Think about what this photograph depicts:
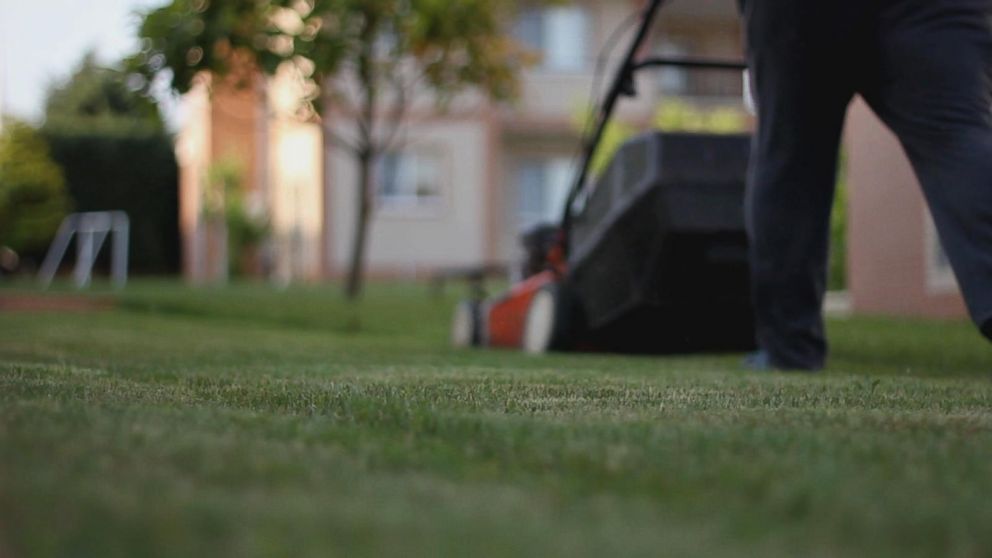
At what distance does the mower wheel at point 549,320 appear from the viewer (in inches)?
229

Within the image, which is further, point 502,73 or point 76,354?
point 502,73

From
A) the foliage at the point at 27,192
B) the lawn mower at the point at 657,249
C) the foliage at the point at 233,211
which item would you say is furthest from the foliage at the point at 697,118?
the lawn mower at the point at 657,249

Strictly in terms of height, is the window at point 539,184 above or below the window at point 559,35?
below

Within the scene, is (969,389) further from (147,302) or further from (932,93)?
(147,302)

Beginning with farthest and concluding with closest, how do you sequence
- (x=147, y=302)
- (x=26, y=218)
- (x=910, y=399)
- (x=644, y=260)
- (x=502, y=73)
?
(x=26, y=218) < (x=502, y=73) < (x=147, y=302) < (x=644, y=260) < (x=910, y=399)

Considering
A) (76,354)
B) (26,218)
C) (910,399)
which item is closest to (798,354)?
(910,399)

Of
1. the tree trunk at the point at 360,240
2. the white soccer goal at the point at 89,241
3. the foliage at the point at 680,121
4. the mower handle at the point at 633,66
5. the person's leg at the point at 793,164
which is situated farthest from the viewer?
the foliage at the point at 680,121

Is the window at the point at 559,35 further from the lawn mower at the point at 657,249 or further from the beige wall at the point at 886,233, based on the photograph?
the lawn mower at the point at 657,249

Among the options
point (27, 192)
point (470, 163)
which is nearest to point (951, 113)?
point (470, 163)

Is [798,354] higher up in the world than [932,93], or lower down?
lower down

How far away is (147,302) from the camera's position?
38.8 ft

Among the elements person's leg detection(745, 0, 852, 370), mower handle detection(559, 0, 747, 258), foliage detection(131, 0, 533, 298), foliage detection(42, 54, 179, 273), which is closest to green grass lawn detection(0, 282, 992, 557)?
person's leg detection(745, 0, 852, 370)

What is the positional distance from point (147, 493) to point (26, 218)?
24866 millimetres

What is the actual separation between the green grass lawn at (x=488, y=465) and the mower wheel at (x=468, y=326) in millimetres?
3594
